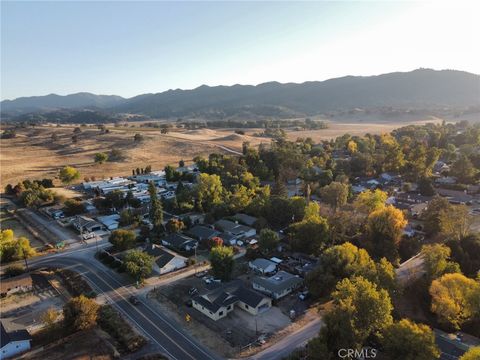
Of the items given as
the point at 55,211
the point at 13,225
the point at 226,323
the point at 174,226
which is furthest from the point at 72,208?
the point at 226,323

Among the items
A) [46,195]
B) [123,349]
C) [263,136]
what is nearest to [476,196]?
[123,349]

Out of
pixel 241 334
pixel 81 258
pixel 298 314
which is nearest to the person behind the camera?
pixel 241 334

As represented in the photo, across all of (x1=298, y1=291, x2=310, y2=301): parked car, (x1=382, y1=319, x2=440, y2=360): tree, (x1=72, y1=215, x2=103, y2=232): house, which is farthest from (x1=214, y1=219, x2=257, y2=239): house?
(x1=382, y1=319, x2=440, y2=360): tree

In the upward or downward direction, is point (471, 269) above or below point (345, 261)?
below

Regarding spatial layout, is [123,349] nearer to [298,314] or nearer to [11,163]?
[298,314]

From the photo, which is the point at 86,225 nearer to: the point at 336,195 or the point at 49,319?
the point at 49,319

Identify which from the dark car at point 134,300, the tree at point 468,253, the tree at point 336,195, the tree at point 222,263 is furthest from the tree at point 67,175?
the tree at point 468,253
